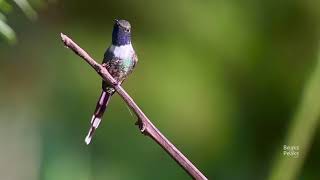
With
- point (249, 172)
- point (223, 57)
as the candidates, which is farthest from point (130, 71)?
point (249, 172)

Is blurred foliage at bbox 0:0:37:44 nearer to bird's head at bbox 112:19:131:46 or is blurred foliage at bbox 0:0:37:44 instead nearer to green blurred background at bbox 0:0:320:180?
green blurred background at bbox 0:0:320:180

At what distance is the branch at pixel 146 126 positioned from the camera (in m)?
1.46

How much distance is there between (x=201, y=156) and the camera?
1.52 metres

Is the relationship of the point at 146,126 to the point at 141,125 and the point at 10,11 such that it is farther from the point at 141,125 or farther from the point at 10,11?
the point at 10,11

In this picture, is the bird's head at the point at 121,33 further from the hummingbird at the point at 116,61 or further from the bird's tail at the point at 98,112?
the bird's tail at the point at 98,112

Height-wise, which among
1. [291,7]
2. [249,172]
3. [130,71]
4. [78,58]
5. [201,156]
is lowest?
[249,172]

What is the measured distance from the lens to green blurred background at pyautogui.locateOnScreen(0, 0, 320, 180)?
4.84ft

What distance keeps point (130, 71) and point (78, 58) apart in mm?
130

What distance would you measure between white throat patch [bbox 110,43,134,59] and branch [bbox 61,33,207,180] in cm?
6

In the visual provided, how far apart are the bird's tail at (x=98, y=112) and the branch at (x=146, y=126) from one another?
34 mm

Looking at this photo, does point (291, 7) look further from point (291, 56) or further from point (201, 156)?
point (201, 156)

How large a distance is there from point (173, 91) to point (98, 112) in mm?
194

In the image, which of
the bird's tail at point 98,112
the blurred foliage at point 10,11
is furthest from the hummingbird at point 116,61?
the blurred foliage at point 10,11

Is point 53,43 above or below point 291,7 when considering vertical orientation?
above
